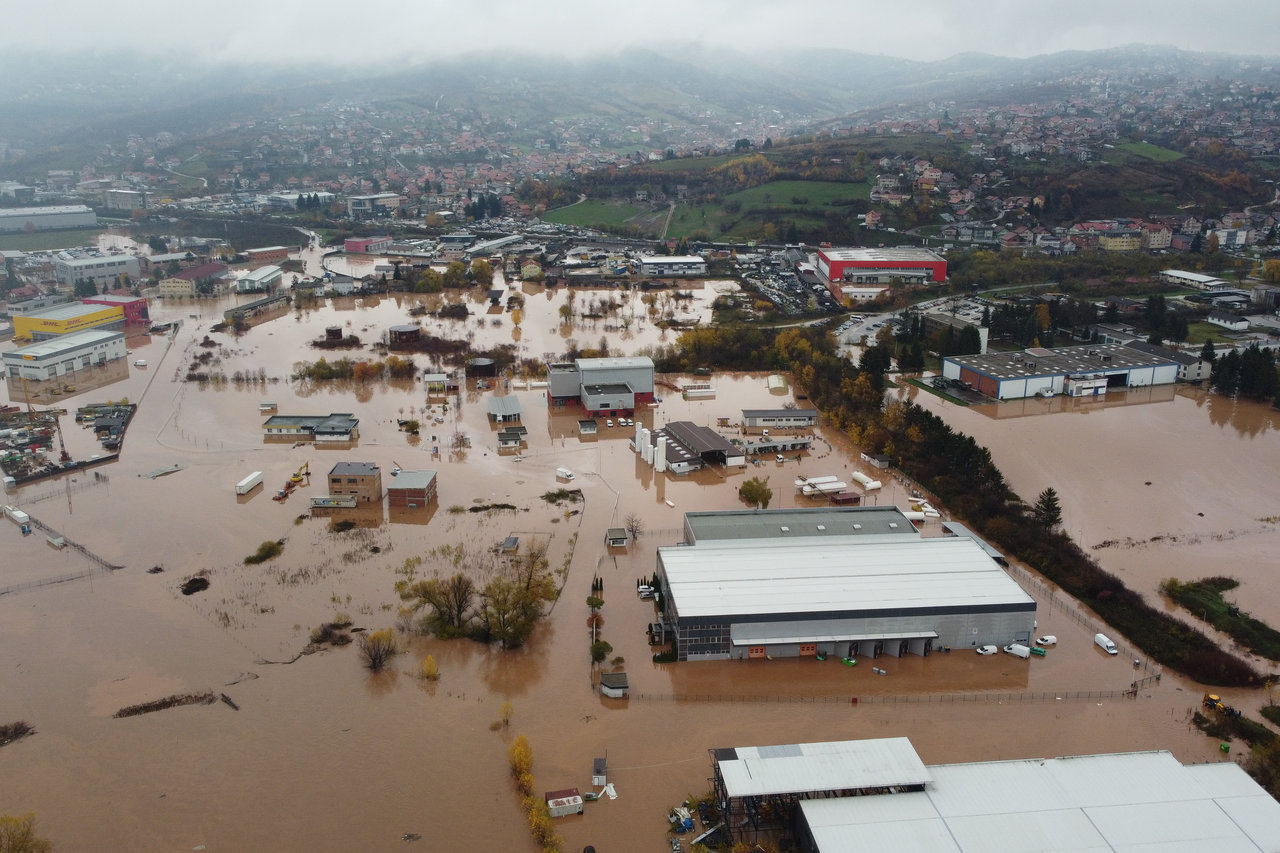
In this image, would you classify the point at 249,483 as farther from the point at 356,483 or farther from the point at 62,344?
the point at 62,344

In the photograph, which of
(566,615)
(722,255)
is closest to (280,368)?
(566,615)

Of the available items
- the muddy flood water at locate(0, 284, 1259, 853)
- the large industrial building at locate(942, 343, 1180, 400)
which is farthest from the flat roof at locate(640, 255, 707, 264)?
the muddy flood water at locate(0, 284, 1259, 853)

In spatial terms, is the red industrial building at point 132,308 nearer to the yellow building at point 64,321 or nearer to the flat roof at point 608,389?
the yellow building at point 64,321

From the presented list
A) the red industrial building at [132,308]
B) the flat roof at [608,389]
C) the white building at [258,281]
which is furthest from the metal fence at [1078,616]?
the white building at [258,281]

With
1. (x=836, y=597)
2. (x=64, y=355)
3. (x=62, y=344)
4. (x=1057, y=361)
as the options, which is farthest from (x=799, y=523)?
(x=62, y=344)

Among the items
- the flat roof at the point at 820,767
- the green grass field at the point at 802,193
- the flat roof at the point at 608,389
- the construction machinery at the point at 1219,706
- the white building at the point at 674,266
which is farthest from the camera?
the green grass field at the point at 802,193

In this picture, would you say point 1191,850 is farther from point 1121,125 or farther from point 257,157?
point 257,157

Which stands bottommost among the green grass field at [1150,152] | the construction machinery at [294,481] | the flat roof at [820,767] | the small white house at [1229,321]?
the construction machinery at [294,481]
